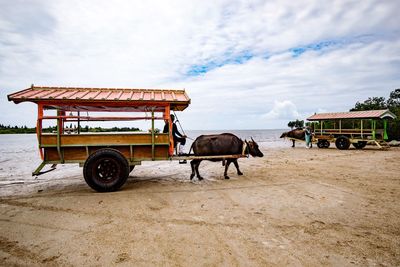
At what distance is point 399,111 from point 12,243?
106 ft

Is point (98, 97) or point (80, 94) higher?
point (80, 94)

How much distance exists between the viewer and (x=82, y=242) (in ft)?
11.8

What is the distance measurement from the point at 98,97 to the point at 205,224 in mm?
4549

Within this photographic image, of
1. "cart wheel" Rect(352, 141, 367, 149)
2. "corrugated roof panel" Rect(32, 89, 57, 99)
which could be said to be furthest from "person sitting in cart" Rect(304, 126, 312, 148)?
"corrugated roof panel" Rect(32, 89, 57, 99)

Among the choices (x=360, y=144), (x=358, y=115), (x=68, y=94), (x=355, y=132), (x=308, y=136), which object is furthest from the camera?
(x=308, y=136)

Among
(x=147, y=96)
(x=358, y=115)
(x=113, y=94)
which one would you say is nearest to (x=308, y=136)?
(x=358, y=115)

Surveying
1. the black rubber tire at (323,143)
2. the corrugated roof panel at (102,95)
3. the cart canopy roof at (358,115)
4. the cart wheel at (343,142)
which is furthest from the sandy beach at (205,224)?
the black rubber tire at (323,143)

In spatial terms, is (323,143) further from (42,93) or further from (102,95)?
(42,93)

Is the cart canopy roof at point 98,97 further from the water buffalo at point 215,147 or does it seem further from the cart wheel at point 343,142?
the cart wheel at point 343,142

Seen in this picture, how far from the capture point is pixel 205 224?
14.0 ft

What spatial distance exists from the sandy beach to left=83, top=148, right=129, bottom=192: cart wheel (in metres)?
0.26

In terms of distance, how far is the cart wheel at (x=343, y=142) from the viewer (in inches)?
689

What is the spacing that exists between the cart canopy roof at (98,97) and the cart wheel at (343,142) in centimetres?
1510

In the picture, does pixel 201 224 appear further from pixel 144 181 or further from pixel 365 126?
pixel 365 126
